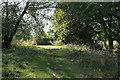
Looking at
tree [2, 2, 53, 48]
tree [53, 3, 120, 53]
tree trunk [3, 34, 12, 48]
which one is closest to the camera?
tree [53, 3, 120, 53]

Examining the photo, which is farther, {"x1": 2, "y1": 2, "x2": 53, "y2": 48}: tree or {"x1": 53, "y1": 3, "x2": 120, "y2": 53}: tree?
{"x1": 2, "y1": 2, "x2": 53, "y2": 48}: tree

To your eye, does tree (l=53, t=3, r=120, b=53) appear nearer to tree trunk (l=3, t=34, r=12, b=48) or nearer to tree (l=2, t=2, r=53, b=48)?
tree (l=2, t=2, r=53, b=48)

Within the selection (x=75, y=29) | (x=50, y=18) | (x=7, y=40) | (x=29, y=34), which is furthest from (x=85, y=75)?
(x=7, y=40)

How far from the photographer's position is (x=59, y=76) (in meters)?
3.90

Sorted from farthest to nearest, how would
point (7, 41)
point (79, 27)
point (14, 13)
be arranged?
point (7, 41), point (79, 27), point (14, 13)

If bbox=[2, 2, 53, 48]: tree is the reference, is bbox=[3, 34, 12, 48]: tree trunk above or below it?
below

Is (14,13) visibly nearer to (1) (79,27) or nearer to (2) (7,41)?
(2) (7,41)

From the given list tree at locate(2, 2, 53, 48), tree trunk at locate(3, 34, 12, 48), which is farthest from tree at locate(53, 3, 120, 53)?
tree trunk at locate(3, 34, 12, 48)

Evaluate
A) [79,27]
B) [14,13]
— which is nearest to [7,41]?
[14,13]

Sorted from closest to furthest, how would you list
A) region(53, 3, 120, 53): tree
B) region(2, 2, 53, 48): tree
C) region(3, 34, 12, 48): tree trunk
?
region(53, 3, 120, 53): tree < region(2, 2, 53, 48): tree < region(3, 34, 12, 48): tree trunk

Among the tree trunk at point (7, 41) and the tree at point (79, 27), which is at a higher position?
the tree at point (79, 27)

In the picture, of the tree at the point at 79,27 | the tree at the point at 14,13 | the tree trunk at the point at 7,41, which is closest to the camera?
the tree at the point at 79,27

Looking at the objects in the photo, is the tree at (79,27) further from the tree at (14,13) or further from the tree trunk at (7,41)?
the tree trunk at (7,41)

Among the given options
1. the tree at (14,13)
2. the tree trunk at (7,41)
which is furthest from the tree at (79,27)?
the tree trunk at (7,41)
